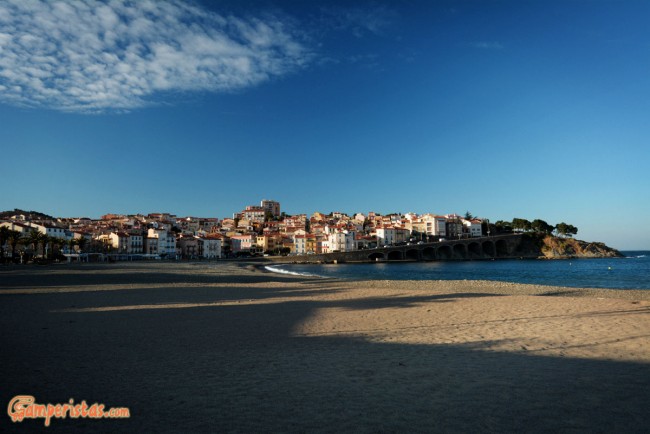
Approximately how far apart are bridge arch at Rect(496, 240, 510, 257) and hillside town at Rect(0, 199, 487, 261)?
46.9ft

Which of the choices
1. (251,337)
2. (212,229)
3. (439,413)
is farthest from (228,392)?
(212,229)

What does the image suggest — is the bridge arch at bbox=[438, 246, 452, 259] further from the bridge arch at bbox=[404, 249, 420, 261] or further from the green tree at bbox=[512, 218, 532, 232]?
the green tree at bbox=[512, 218, 532, 232]

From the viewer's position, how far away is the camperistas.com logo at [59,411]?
A: 4.94 metres

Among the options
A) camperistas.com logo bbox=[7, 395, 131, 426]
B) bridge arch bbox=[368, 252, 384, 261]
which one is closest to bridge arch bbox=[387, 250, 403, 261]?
bridge arch bbox=[368, 252, 384, 261]

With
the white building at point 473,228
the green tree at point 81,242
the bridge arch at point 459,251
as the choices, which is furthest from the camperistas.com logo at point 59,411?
the white building at point 473,228

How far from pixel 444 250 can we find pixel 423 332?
418 ft

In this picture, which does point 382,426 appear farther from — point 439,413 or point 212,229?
point 212,229

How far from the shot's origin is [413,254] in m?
127

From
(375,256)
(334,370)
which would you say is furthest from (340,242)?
(334,370)

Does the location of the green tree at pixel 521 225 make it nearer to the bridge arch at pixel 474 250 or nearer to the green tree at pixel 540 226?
the green tree at pixel 540 226

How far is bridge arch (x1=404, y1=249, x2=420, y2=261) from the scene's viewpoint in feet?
409

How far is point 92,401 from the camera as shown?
5441mm

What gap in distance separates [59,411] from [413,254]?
414 feet

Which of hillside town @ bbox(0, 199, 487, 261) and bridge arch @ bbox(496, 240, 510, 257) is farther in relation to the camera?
bridge arch @ bbox(496, 240, 510, 257)
